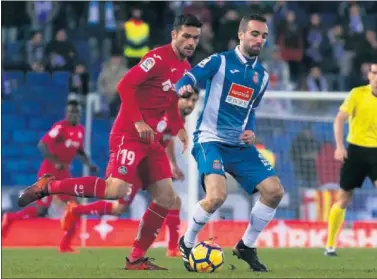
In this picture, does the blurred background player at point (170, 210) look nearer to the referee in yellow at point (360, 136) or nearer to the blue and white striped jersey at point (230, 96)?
the referee in yellow at point (360, 136)

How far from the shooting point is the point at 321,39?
2241 centimetres

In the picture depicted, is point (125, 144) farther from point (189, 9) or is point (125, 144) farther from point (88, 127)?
point (189, 9)

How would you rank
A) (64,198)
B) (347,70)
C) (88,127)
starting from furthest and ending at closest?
1. (347,70)
2. (88,127)
3. (64,198)

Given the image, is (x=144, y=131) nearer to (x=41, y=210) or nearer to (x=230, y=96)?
(x=230, y=96)

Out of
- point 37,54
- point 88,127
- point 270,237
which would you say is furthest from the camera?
point 37,54

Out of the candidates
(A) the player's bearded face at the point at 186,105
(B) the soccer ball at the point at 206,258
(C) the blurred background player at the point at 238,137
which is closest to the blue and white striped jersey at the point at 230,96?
(C) the blurred background player at the point at 238,137

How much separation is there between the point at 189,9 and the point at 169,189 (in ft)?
42.3

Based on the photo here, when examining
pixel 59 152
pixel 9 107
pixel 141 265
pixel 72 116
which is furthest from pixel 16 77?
pixel 141 265

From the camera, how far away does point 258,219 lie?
931cm

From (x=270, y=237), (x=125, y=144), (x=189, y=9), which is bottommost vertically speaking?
(x=270, y=237)

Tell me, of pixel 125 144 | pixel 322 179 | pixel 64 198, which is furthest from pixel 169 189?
pixel 322 179

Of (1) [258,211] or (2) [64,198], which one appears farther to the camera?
(2) [64,198]

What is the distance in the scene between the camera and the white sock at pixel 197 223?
9211 mm

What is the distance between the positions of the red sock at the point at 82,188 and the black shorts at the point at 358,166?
14.3 feet
